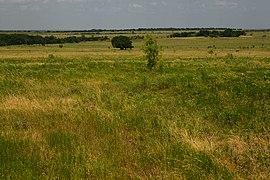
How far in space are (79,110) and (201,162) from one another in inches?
196

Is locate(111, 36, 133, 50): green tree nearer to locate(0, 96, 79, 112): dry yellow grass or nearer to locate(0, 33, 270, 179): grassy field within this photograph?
locate(0, 96, 79, 112): dry yellow grass

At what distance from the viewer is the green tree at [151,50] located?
105 ft

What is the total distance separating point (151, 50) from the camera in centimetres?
3212

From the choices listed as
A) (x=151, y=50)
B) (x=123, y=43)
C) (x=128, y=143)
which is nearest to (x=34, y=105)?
(x=128, y=143)

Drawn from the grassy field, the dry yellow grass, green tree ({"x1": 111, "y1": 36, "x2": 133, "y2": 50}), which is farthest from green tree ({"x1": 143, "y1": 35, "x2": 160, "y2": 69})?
green tree ({"x1": 111, "y1": 36, "x2": 133, "y2": 50})

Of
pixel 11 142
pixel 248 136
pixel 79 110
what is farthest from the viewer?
pixel 79 110

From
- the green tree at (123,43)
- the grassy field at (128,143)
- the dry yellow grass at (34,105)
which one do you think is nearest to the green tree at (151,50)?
the dry yellow grass at (34,105)

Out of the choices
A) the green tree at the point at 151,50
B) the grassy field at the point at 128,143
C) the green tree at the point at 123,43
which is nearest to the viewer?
the grassy field at the point at 128,143

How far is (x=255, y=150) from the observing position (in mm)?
6004

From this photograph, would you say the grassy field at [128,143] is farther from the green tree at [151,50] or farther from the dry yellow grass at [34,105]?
the green tree at [151,50]

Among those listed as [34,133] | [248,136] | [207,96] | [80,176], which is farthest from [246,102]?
[80,176]

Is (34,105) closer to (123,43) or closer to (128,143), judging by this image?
(128,143)

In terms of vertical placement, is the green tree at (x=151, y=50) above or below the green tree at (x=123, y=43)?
above

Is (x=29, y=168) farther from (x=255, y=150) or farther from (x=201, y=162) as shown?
(x=255, y=150)
